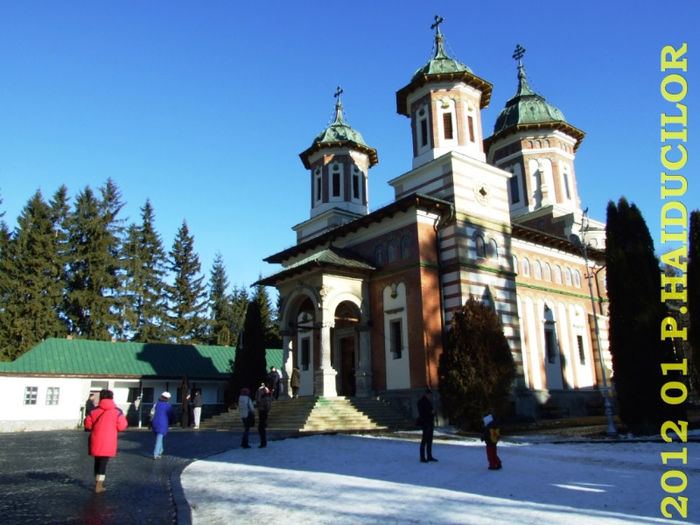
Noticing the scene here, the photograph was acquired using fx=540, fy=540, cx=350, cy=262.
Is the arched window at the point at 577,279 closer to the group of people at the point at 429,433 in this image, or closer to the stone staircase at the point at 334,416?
the stone staircase at the point at 334,416

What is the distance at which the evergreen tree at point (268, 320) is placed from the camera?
167 feet

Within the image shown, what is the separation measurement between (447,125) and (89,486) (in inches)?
811

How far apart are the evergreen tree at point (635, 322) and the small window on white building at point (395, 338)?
26.1ft

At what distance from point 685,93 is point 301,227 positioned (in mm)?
22652

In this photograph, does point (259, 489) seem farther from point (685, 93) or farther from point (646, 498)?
point (685, 93)

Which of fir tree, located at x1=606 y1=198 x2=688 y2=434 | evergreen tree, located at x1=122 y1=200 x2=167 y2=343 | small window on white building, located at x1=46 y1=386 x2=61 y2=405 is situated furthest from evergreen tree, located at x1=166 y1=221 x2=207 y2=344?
fir tree, located at x1=606 y1=198 x2=688 y2=434

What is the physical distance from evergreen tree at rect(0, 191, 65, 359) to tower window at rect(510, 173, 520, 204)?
30557mm

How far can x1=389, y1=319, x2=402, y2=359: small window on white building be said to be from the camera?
2138 centimetres

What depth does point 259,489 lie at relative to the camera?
8.14 metres

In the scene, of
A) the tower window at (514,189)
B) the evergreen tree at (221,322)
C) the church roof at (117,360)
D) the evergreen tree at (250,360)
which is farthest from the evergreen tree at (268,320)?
the tower window at (514,189)

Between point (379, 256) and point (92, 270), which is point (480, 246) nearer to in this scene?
point (379, 256)

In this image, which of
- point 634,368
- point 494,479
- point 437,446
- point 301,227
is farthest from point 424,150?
point 494,479

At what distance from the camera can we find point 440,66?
82.4 feet

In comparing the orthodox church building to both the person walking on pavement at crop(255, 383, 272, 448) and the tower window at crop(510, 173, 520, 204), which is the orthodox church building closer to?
the tower window at crop(510, 173, 520, 204)
